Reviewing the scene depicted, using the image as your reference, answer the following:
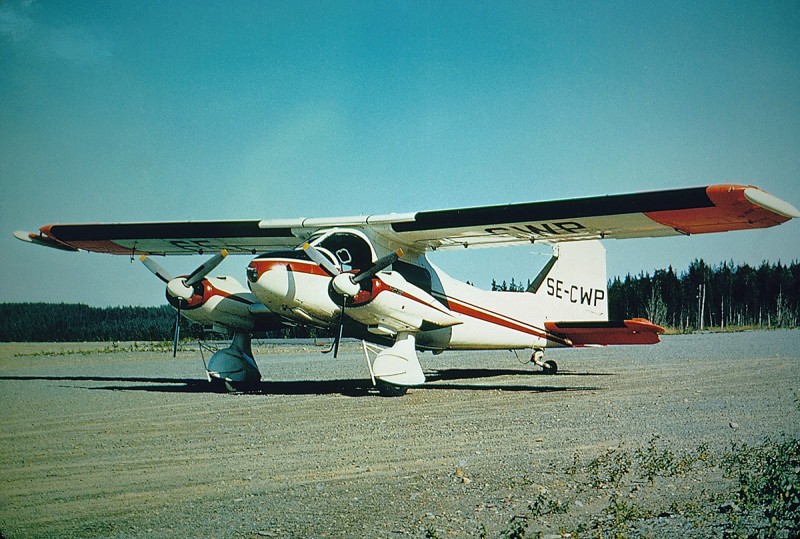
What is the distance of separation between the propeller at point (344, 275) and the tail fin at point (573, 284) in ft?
23.1

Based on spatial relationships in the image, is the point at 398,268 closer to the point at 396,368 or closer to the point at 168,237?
the point at 396,368

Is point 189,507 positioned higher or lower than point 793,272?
lower

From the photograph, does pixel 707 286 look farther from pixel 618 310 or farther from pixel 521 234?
pixel 618 310

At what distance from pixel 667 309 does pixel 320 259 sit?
84.2 ft

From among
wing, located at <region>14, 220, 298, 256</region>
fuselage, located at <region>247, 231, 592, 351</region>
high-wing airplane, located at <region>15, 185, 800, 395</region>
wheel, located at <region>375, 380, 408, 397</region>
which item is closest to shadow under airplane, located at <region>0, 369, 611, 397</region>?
wheel, located at <region>375, 380, 408, 397</region>

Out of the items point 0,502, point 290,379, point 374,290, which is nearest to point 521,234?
point 374,290

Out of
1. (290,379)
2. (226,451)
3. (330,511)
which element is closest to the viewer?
(330,511)

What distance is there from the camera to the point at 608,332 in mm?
16219

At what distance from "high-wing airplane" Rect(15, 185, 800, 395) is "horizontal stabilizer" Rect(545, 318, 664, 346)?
34mm

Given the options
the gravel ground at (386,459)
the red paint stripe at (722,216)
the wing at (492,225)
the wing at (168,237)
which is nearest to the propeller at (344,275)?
the wing at (492,225)

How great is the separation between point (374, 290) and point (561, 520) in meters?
8.16

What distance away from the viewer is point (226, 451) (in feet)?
24.0

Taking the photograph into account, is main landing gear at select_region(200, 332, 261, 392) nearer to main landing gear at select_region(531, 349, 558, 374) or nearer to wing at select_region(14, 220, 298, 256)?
wing at select_region(14, 220, 298, 256)

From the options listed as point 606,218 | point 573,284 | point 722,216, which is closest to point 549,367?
point 573,284
